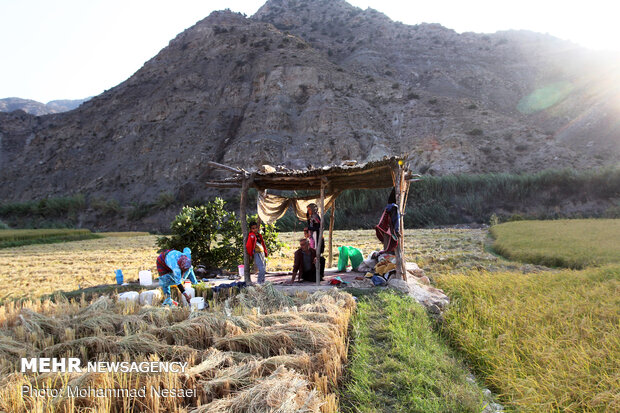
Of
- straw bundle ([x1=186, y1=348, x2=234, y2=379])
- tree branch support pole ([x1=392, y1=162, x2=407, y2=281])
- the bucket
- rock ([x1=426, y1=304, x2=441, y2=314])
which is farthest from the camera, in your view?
the bucket

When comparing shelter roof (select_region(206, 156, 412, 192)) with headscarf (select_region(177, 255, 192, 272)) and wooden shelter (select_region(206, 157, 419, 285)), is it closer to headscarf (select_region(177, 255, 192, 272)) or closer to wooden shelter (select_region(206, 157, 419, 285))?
wooden shelter (select_region(206, 157, 419, 285))

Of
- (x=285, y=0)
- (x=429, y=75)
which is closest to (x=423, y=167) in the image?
(x=429, y=75)

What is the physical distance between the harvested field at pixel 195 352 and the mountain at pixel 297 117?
93.6 ft

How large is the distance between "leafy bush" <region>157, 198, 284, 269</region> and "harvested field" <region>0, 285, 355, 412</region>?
3903mm

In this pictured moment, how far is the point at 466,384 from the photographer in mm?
3266

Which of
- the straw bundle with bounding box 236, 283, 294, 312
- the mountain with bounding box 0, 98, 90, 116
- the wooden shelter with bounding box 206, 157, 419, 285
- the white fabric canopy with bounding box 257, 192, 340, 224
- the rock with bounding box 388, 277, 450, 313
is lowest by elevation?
the rock with bounding box 388, 277, 450, 313

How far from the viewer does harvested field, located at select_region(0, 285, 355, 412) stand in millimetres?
2725

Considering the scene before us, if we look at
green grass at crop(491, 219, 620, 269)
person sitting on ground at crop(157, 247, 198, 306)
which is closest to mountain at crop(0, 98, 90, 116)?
person sitting on ground at crop(157, 247, 198, 306)

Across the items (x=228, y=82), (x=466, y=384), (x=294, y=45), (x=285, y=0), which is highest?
(x=285, y=0)

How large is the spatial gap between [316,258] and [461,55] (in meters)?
52.8

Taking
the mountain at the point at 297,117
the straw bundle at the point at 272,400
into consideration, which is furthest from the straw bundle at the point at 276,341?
the mountain at the point at 297,117

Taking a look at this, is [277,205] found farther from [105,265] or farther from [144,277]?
[105,265]

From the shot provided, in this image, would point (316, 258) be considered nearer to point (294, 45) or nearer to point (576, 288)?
point (576, 288)

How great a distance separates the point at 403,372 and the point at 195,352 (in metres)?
2.05
